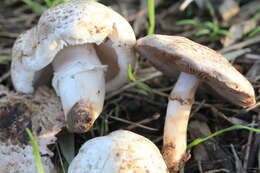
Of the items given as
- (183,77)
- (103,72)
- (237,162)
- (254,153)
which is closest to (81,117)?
(103,72)

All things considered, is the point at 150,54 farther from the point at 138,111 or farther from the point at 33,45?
the point at 33,45

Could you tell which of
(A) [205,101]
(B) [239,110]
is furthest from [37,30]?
(B) [239,110]

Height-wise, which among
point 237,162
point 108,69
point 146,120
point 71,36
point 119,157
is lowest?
point 237,162

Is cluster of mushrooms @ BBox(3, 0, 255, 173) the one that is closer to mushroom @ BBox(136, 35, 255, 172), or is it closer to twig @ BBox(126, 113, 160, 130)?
mushroom @ BBox(136, 35, 255, 172)

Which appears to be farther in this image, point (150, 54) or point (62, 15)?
point (150, 54)

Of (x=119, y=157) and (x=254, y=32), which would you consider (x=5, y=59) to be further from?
(x=254, y=32)

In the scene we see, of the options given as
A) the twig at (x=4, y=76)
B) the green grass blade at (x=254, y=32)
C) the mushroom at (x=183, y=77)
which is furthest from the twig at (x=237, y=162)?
the twig at (x=4, y=76)
